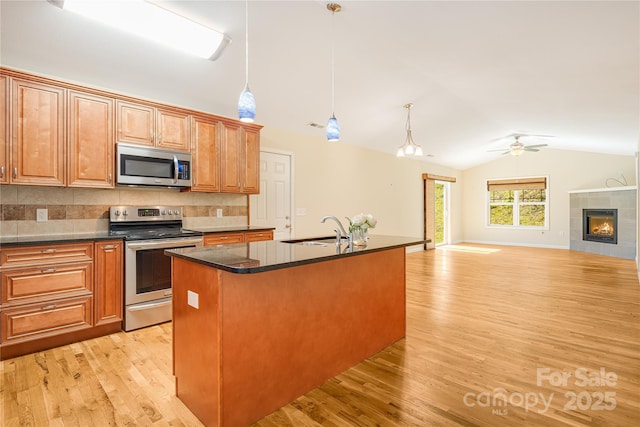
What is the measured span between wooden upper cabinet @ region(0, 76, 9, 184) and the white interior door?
8.53 ft

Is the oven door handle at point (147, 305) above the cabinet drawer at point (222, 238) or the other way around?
the other way around

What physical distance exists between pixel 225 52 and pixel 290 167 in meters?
2.29

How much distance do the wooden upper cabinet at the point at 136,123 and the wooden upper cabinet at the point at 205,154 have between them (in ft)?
1.51

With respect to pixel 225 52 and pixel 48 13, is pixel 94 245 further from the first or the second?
pixel 225 52

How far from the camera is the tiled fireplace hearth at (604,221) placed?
7137mm

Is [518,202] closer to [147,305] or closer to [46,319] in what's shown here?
[147,305]

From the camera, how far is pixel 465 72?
3777 millimetres

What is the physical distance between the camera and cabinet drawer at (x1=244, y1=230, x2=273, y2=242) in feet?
13.3

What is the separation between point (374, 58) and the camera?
3537mm

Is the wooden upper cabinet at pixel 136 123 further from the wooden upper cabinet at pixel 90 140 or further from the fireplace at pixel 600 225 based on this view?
the fireplace at pixel 600 225

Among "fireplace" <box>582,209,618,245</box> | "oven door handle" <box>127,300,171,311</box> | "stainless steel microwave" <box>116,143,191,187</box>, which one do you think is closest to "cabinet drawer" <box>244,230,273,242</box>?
"stainless steel microwave" <box>116,143,191,187</box>

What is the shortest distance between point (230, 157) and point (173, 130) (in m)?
0.74

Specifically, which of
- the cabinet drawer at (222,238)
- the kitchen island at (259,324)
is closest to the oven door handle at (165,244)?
the cabinet drawer at (222,238)

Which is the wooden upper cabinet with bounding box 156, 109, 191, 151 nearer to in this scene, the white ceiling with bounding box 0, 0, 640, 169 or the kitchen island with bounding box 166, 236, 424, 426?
the white ceiling with bounding box 0, 0, 640, 169
